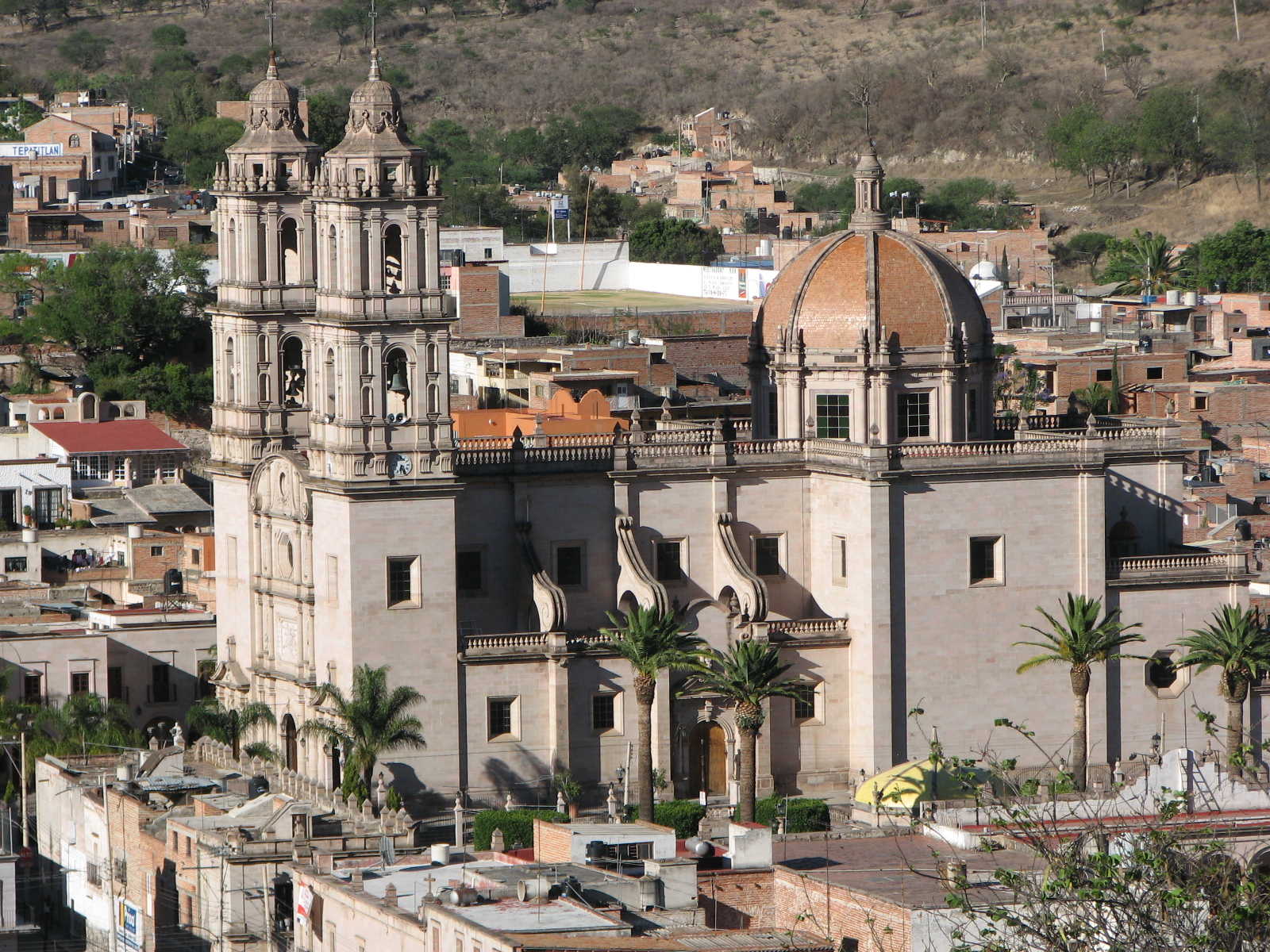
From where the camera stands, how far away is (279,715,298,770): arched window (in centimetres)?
7525

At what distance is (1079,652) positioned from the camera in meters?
74.1

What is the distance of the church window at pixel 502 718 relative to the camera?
2881 inches

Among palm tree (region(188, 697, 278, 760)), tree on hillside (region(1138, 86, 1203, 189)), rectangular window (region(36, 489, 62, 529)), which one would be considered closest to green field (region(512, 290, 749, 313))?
rectangular window (region(36, 489, 62, 529))

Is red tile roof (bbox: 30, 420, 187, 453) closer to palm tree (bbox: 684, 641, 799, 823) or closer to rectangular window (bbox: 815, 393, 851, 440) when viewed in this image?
rectangular window (bbox: 815, 393, 851, 440)

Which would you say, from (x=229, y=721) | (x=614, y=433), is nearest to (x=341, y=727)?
(x=229, y=721)

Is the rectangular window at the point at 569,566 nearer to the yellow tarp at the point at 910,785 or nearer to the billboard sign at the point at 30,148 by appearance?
the yellow tarp at the point at 910,785

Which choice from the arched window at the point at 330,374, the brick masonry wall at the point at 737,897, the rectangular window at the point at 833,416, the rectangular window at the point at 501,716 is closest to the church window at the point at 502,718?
the rectangular window at the point at 501,716

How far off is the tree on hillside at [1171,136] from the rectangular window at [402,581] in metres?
118

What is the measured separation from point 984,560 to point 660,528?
800 centimetres

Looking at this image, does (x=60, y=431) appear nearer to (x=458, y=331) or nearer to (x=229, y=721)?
(x=458, y=331)

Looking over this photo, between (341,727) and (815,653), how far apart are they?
1200cm

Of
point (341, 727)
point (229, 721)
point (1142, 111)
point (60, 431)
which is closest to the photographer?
point (341, 727)

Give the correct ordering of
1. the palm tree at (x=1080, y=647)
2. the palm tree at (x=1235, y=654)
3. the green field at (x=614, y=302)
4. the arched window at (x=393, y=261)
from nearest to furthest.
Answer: the arched window at (x=393, y=261), the palm tree at (x=1080, y=647), the palm tree at (x=1235, y=654), the green field at (x=614, y=302)

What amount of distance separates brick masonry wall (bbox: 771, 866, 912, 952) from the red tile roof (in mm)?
58965
